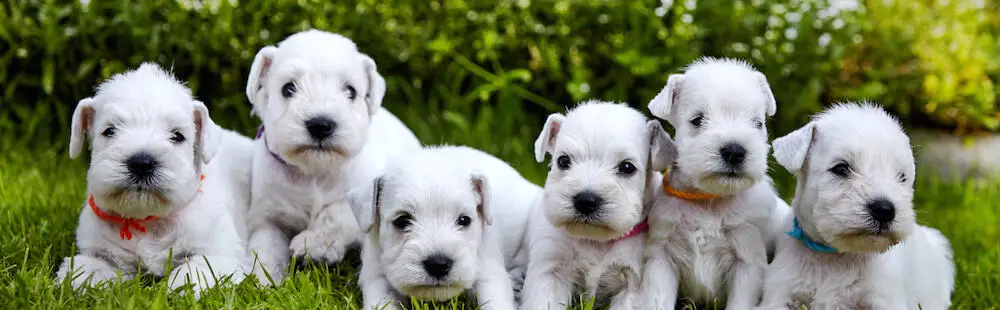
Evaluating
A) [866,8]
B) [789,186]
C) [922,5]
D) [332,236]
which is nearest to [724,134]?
Result: [332,236]

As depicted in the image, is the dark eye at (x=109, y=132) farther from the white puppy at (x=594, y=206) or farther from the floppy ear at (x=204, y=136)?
the white puppy at (x=594, y=206)

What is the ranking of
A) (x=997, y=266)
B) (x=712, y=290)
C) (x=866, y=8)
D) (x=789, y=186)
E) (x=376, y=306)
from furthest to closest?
(x=866, y=8) < (x=789, y=186) < (x=997, y=266) < (x=712, y=290) < (x=376, y=306)

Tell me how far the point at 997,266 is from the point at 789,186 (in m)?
2.13

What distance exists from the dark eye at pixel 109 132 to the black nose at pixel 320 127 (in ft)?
3.24

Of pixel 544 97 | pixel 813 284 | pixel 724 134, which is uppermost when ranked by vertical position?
pixel 724 134

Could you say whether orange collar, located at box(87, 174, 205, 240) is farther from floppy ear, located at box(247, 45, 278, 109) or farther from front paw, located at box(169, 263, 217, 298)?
floppy ear, located at box(247, 45, 278, 109)

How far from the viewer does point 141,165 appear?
495cm

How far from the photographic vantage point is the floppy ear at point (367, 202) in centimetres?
520

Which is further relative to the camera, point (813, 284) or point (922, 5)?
point (922, 5)

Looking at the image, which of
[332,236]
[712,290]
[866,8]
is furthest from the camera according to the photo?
[866,8]

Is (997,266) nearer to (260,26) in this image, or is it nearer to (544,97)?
(544,97)

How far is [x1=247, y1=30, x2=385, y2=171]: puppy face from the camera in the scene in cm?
545

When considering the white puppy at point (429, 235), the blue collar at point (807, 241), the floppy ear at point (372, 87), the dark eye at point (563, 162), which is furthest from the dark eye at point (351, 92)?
the blue collar at point (807, 241)

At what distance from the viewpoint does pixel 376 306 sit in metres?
4.82
